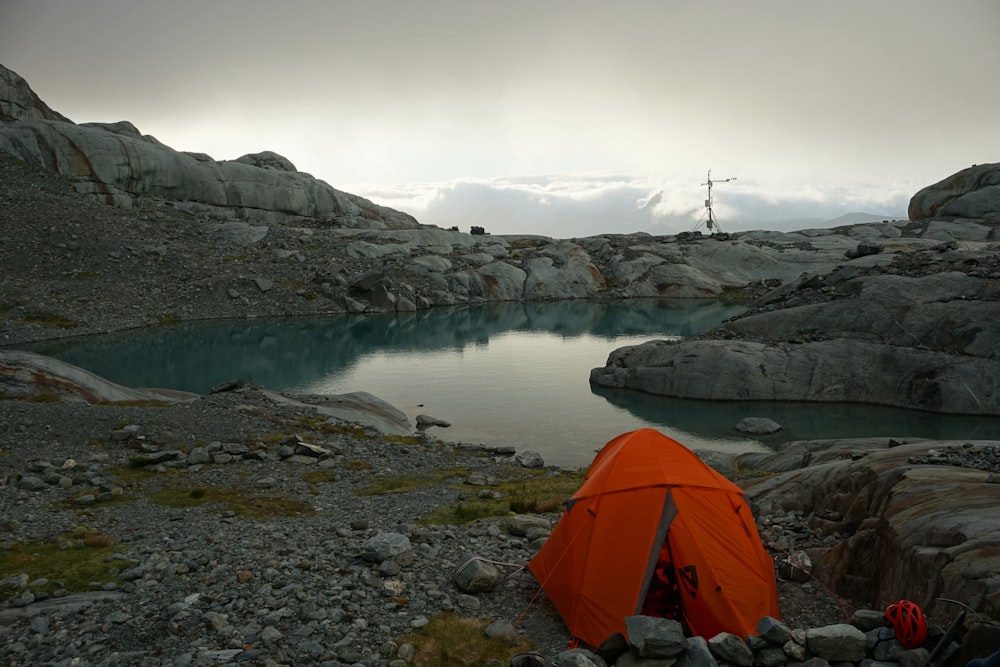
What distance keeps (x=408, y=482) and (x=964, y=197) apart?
12817 cm

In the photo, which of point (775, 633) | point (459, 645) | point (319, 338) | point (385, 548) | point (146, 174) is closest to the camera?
point (775, 633)

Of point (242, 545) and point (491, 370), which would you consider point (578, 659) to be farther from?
point (491, 370)

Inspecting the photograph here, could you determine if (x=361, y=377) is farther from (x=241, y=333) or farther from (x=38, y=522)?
(x=38, y=522)

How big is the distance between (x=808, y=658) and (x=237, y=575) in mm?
10479

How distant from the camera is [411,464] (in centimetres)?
3144

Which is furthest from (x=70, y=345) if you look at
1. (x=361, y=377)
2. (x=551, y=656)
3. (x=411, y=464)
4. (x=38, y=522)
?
(x=551, y=656)

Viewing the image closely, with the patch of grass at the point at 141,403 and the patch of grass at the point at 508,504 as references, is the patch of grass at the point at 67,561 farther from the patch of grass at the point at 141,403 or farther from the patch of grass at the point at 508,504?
the patch of grass at the point at 141,403

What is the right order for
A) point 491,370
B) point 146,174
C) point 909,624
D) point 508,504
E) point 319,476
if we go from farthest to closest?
point 146,174 < point 491,370 < point 319,476 < point 508,504 < point 909,624

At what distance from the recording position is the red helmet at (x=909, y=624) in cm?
985

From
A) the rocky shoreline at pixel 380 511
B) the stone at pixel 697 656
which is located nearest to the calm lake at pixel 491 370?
the rocky shoreline at pixel 380 511

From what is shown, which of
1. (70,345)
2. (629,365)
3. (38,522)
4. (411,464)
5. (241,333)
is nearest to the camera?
(38,522)

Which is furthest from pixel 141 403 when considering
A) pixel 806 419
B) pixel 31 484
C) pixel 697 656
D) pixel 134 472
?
pixel 806 419

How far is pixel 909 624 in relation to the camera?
998 cm

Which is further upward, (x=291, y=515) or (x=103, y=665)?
(x=103, y=665)
